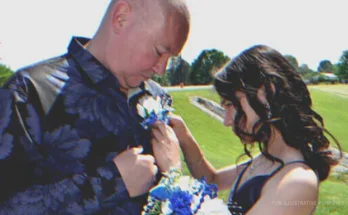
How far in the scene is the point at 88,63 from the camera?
2.92 m

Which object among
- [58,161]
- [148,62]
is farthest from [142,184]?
[148,62]

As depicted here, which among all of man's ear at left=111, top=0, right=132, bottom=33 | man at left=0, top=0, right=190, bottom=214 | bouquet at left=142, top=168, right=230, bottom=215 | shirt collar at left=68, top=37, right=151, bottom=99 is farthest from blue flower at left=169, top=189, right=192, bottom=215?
man's ear at left=111, top=0, right=132, bottom=33

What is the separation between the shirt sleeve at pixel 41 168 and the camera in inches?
99.8

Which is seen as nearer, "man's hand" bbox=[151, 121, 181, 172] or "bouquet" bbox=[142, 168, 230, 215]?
"bouquet" bbox=[142, 168, 230, 215]

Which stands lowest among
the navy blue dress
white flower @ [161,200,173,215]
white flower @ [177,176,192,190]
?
the navy blue dress

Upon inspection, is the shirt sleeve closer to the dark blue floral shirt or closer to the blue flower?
the dark blue floral shirt

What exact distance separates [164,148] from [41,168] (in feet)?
2.28

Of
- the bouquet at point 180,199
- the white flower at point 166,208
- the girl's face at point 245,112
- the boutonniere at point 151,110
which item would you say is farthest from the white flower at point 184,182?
the girl's face at point 245,112

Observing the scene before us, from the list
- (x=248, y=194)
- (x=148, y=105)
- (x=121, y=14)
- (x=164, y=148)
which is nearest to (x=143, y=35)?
(x=121, y=14)

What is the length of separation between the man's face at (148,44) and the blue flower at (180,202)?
2.24 feet

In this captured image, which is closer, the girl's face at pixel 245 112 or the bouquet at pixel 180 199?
the bouquet at pixel 180 199

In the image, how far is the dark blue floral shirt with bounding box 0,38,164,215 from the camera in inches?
101

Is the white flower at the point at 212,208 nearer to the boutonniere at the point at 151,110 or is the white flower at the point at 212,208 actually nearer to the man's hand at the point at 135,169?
the man's hand at the point at 135,169

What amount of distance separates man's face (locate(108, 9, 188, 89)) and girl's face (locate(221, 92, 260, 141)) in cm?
69
